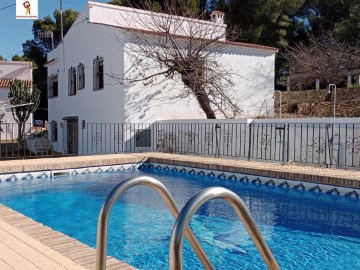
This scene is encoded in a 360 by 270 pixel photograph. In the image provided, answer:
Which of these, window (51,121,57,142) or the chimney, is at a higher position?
the chimney

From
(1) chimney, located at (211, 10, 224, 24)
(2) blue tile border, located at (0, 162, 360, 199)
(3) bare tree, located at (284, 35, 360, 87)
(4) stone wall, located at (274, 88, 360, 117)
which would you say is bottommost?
(2) blue tile border, located at (0, 162, 360, 199)

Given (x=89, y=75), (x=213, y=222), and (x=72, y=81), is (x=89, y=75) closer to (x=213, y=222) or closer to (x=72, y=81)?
(x=72, y=81)

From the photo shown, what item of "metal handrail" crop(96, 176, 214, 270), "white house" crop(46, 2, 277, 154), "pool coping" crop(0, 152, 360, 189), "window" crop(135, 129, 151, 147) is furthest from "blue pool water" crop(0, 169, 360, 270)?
"white house" crop(46, 2, 277, 154)

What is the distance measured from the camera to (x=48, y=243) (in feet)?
13.4

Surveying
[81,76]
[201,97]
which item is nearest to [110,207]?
[201,97]

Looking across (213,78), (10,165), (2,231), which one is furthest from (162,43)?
(2,231)

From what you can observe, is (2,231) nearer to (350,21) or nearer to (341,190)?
(341,190)

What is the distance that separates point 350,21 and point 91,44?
16044 millimetres

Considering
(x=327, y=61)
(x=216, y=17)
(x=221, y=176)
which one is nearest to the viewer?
(x=221, y=176)

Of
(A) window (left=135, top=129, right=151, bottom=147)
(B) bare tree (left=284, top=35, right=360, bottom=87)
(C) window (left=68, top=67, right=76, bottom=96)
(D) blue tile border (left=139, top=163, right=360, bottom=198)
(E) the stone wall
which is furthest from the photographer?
(B) bare tree (left=284, top=35, right=360, bottom=87)

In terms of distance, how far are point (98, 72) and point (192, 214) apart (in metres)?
17.5

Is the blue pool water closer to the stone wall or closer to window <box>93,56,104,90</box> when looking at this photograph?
window <box>93,56,104,90</box>

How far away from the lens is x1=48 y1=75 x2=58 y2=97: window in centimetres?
2528

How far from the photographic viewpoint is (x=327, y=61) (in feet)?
74.4
